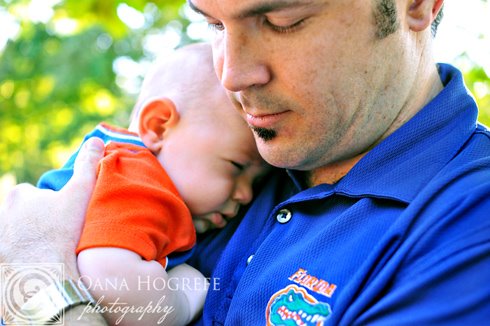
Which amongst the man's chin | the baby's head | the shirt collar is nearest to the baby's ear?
the baby's head

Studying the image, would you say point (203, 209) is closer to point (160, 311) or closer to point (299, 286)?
point (160, 311)

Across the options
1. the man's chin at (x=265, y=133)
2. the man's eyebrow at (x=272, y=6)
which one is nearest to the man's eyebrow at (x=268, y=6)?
the man's eyebrow at (x=272, y=6)

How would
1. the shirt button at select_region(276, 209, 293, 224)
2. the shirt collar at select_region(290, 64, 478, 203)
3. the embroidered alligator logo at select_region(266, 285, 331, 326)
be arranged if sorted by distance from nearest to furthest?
the embroidered alligator logo at select_region(266, 285, 331, 326), the shirt collar at select_region(290, 64, 478, 203), the shirt button at select_region(276, 209, 293, 224)

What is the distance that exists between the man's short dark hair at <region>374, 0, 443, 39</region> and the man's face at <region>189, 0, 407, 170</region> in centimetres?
2

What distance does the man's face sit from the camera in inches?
64.0

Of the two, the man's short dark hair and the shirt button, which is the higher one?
the man's short dark hair

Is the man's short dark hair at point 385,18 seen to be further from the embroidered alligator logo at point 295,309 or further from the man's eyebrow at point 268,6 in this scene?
the embroidered alligator logo at point 295,309

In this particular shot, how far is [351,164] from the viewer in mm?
1926

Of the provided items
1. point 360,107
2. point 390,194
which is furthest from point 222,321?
point 360,107

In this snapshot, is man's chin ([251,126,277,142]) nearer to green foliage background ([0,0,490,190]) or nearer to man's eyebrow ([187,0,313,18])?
man's eyebrow ([187,0,313,18])

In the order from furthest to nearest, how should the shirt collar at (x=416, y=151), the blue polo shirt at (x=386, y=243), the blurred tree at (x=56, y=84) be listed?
1. the blurred tree at (x=56, y=84)
2. the shirt collar at (x=416, y=151)
3. the blue polo shirt at (x=386, y=243)

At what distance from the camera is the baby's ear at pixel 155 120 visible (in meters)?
2.18

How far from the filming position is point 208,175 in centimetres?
212

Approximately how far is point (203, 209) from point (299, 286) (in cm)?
62
